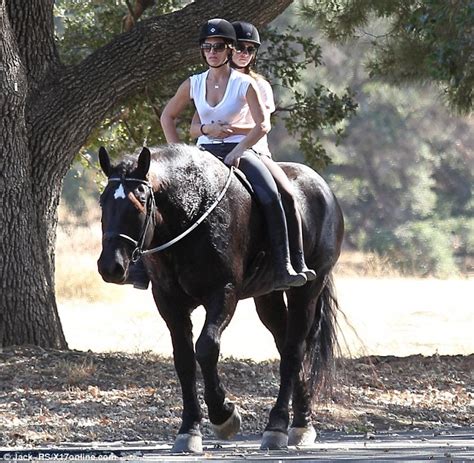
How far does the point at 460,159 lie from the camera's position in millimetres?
50000

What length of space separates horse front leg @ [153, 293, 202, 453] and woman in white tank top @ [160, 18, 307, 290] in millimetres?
790

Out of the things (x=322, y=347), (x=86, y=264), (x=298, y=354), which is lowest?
(x=298, y=354)

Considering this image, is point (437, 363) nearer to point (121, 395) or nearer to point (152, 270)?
point (121, 395)

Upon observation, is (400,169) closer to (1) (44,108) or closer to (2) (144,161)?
(1) (44,108)

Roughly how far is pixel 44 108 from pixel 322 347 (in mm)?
4387

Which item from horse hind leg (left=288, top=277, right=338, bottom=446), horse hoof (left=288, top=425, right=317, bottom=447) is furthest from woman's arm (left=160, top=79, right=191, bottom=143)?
horse hoof (left=288, top=425, right=317, bottom=447)

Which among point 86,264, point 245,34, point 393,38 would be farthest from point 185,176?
point 86,264

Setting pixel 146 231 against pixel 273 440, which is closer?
pixel 146 231

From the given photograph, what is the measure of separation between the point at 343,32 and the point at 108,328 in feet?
31.6

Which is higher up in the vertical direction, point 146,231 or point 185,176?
point 185,176

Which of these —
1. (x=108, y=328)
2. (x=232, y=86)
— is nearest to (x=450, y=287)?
(x=108, y=328)

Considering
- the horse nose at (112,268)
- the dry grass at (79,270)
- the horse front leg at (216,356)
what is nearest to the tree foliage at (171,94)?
the horse front leg at (216,356)

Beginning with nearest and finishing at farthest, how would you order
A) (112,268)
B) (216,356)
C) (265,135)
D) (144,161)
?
1. (112,268)
2. (144,161)
3. (216,356)
4. (265,135)

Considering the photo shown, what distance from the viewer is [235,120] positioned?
8906 millimetres
